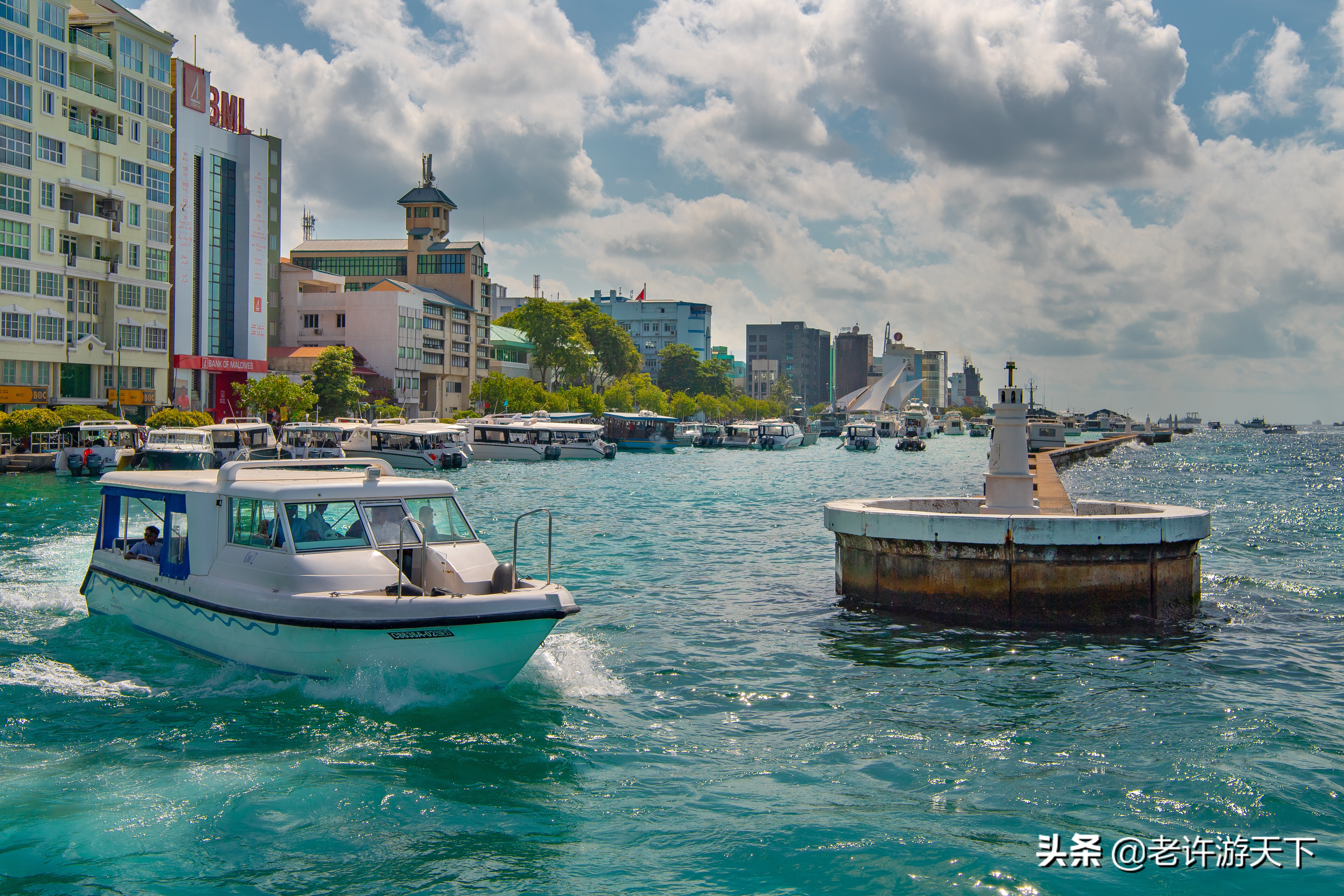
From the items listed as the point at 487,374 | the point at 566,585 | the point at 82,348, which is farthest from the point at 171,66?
the point at 566,585

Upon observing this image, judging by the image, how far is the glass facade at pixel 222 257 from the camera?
77.8 m

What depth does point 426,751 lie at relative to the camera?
1001 centimetres

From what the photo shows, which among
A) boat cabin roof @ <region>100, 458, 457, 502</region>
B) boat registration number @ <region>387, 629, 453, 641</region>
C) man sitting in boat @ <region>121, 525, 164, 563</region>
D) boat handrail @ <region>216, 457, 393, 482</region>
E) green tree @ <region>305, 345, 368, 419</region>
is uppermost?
green tree @ <region>305, 345, 368, 419</region>

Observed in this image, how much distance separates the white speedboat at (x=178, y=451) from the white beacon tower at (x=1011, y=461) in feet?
125

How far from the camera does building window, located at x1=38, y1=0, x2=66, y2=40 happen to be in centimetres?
5778

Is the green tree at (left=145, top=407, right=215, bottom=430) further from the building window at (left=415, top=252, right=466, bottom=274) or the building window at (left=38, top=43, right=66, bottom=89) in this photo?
the building window at (left=415, top=252, right=466, bottom=274)

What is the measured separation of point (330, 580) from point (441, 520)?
1.86 m

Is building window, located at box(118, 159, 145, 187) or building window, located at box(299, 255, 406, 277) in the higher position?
building window, located at box(299, 255, 406, 277)

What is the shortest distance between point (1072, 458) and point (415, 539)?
3272 inches

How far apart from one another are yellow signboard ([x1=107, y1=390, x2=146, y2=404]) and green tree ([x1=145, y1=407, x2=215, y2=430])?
4.47 metres

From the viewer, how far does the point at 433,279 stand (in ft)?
384

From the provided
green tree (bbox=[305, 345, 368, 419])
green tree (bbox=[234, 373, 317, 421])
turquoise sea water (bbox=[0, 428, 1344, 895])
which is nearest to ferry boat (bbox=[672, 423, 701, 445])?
green tree (bbox=[305, 345, 368, 419])

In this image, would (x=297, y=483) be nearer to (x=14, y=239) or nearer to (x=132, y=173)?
(x=14, y=239)

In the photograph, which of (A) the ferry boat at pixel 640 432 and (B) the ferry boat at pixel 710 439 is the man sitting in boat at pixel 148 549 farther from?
(B) the ferry boat at pixel 710 439
